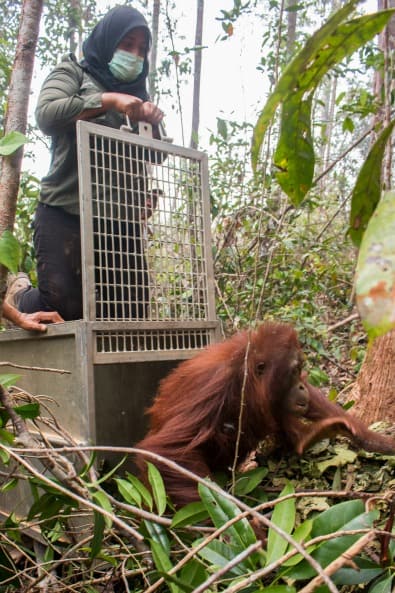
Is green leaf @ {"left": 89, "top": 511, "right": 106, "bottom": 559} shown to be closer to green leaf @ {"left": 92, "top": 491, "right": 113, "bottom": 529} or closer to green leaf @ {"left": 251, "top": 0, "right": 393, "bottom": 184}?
green leaf @ {"left": 92, "top": 491, "right": 113, "bottom": 529}

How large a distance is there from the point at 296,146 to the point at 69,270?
1646 millimetres

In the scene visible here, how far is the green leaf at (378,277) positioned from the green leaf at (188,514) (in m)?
0.80

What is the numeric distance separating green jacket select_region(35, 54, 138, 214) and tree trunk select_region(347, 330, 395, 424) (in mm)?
1350

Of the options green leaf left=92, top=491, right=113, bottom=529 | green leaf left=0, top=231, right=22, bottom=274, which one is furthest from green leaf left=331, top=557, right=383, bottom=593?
green leaf left=0, top=231, right=22, bottom=274

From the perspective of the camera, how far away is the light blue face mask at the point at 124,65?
2.72 meters

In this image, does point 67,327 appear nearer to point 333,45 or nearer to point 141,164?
point 141,164

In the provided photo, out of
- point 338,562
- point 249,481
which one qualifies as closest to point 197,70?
point 249,481

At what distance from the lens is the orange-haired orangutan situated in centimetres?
186

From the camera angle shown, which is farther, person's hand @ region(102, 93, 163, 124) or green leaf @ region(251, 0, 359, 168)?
person's hand @ region(102, 93, 163, 124)

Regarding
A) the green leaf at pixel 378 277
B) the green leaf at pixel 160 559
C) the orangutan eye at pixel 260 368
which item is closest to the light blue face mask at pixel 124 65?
the orangutan eye at pixel 260 368

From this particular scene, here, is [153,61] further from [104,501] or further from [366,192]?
[104,501]

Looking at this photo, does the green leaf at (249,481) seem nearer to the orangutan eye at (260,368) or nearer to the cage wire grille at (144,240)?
the orangutan eye at (260,368)

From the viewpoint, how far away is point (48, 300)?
8.20ft

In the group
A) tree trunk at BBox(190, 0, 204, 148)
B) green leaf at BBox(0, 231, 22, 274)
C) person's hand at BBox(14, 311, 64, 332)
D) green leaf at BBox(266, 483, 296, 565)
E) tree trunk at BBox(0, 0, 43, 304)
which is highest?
tree trunk at BBox(190, 0, 204, 148)
